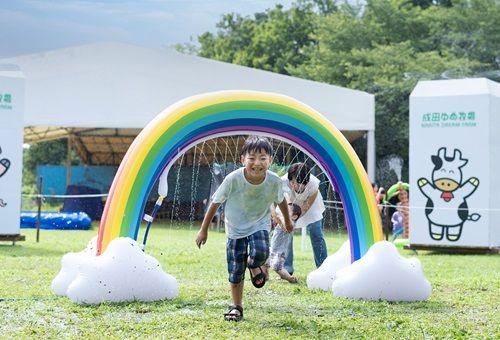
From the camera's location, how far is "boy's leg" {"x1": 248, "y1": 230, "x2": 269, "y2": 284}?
641 cm

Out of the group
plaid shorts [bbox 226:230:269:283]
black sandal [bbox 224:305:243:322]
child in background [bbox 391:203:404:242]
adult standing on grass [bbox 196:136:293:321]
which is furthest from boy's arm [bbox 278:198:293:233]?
child in background [bbox 391:203:404:242]

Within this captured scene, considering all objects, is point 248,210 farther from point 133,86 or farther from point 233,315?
point 133,86

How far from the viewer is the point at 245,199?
21.2 ft

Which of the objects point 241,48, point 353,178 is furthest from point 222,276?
point 241,48

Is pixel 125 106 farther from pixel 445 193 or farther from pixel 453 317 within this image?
pixel 453 317

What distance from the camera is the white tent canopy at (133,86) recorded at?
21.7m

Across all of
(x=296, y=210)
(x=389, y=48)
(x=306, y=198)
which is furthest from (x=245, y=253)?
(x=389, y=48)

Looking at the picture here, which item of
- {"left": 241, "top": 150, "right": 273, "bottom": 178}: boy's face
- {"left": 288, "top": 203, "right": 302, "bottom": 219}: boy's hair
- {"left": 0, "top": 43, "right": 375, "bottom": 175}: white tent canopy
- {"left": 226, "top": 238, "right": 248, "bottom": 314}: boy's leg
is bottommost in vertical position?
{"left": 226, "top": 238, "right": 248, "bottom": 314}: boy's leg

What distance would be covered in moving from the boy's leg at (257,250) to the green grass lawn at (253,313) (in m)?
0.39

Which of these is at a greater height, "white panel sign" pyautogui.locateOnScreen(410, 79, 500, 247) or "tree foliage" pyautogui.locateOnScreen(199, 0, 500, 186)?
"tree foliage" pyautogui.locateOnScreen(199, 0, 500, 186)

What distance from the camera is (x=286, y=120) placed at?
7992mm

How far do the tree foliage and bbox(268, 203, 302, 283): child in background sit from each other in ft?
61.3

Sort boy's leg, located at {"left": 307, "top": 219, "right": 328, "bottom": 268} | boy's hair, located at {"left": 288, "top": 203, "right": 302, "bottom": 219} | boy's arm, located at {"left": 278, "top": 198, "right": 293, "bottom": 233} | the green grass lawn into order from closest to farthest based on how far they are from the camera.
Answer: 1. the green grass lawn
2. boy's arm, located at {"left": 278, "top": 198, "right": 293, "bottom": 233}
3. boy's hair, located at {"left": 288, "top": 203, "right": 302, "bottom": 219}
4. boy's leg, located at {"left": 307, "top": 219, "right": 328, "bottom": 268}

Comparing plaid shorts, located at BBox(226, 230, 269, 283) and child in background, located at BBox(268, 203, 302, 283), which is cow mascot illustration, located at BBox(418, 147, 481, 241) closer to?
child in background, located at BBox(268, 203, 302, 283)
